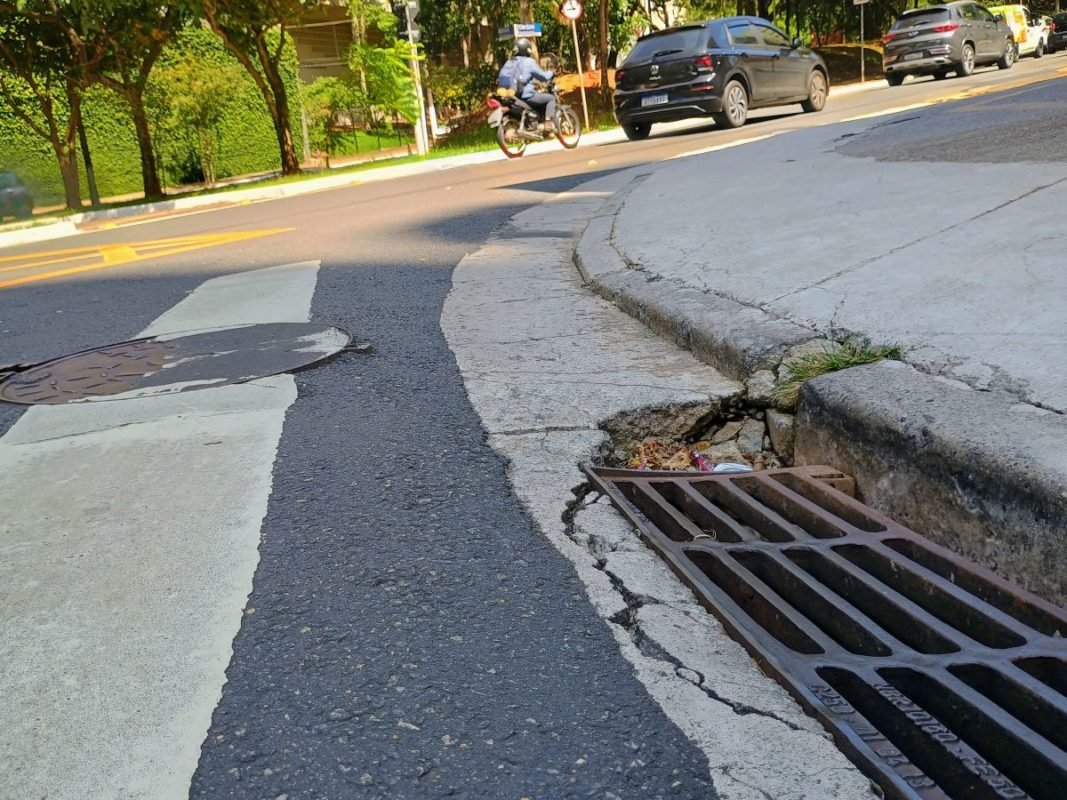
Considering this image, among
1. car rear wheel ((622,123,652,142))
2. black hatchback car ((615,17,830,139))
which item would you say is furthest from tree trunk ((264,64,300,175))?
Result: black hatchback car ((615,17,830,139))

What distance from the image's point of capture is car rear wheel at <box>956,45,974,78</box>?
2570cm

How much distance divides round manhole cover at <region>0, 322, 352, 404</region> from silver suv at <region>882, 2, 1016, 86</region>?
78.9ft

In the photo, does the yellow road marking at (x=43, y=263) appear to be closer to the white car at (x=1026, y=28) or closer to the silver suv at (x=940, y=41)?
the silver suv at (x=940, y=41)

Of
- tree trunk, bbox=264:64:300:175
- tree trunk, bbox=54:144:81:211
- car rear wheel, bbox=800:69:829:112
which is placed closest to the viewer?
car rear wheel, bbox=800:69:829:112

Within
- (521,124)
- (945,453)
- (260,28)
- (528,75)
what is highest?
(260,28)

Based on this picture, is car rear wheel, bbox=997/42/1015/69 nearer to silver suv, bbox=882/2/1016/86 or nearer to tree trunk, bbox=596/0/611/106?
silver suv, bbox=882/2/1016/86

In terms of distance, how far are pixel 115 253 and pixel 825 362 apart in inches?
327

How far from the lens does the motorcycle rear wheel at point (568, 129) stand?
59.1 feet

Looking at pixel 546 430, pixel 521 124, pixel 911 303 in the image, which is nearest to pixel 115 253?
pixel 546 430

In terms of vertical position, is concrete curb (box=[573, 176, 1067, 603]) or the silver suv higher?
the silver suv

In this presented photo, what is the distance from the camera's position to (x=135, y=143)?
76.5 ft

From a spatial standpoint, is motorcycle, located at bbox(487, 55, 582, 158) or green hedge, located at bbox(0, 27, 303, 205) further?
green hedge, located at bbox(0, 27, 303, 205)

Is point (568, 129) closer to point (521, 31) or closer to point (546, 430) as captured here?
point (521, 31)

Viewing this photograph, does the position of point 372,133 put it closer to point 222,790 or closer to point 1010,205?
point 1010,205
